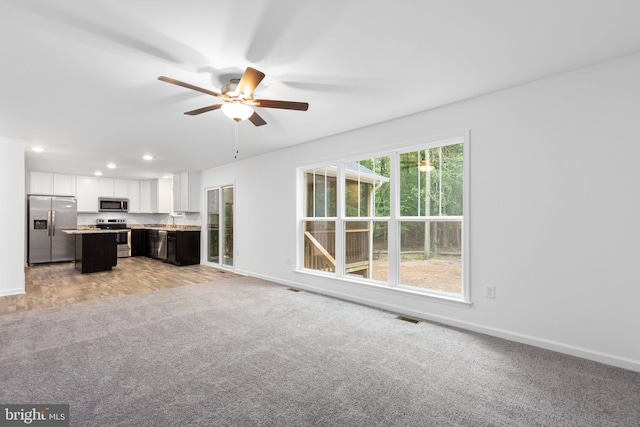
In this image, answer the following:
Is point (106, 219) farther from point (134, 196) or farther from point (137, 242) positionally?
point (137, 242)

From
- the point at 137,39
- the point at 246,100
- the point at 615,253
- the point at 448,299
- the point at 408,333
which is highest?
the point at 137,39

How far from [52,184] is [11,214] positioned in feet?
13.5

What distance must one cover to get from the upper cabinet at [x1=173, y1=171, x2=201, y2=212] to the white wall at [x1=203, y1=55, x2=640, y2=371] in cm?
573

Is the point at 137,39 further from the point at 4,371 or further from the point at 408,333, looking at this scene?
the point at 408,333

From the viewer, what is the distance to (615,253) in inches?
91.7

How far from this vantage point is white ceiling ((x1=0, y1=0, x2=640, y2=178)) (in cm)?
179

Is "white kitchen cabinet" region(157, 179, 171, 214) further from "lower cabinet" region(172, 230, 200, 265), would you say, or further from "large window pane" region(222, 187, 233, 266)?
"large window pane" region(222, 187, 233, 266)

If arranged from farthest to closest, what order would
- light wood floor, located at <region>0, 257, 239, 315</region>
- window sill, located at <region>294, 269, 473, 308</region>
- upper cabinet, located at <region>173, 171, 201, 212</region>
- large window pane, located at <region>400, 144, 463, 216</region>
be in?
A: 1. upper cabinet, located at <region>173, 171, 201, 212</region>
2. light wood floor, located at <region>0, 257, 239, 315</region>
3. large window pane, located at <region>400, 144, 463, 216</region>
4. window sill, located at <region>294, 269, 473, 308</region>

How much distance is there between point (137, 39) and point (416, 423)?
296 cm

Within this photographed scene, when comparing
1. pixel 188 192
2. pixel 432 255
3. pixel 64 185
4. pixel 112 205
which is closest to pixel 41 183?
pixel 64 185

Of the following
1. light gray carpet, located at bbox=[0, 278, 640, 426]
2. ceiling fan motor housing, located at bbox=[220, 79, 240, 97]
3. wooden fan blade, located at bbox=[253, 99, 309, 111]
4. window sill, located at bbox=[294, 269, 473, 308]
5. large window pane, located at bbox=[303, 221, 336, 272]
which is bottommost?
light gray carpet, located at bbox=[0, 278, 640, 426]

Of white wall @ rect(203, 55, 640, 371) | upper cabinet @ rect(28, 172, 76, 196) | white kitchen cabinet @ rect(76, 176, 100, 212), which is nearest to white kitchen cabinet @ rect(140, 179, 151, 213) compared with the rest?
white kitchen cabinet @ rect(76, 176, 100, 212)

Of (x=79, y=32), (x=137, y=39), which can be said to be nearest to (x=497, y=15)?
(x=137, y=39)

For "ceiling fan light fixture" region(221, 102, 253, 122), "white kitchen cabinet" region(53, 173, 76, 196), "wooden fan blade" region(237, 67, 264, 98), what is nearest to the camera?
"wooden fan blade" region(237, 67, 264, 98)
